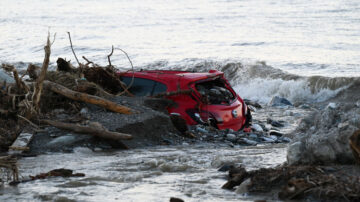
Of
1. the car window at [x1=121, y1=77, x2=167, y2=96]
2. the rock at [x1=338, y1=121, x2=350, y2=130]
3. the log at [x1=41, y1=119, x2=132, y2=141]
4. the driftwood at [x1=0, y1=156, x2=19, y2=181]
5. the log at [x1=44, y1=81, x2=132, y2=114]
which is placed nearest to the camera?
the rock at [x1=338, y1=121, x2=350, y2=130]

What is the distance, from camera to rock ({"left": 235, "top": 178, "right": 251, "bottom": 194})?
6004 mm

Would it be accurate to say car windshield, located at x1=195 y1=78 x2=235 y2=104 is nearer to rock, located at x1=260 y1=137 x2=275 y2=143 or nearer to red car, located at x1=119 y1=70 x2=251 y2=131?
red car, located at x1=119 y1=70 x2=251 y2=131

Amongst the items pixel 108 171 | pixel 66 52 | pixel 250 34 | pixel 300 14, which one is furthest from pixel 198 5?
pixel 108 171

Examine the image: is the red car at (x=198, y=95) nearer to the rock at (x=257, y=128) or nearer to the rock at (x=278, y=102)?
the rock at (x=257, y=128)

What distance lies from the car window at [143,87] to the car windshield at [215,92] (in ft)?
2.63

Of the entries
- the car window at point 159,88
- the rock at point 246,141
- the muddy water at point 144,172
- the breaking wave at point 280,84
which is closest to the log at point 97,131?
the muddy water at point 144,172

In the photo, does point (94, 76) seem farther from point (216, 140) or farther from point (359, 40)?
point (359, 40)

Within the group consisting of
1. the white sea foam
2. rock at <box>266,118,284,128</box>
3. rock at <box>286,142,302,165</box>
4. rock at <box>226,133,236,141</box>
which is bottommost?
the white sea foam

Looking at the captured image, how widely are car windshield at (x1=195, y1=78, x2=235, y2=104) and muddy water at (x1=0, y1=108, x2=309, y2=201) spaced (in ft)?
3.08

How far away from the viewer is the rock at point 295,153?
6.43m

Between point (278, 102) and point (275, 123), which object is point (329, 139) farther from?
point (278, 102)

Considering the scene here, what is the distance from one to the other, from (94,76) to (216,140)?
10.1 ft

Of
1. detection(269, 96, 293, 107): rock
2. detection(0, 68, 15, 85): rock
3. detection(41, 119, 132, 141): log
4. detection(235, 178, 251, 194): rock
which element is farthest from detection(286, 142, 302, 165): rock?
detection(269, 96, 293, 107): rock

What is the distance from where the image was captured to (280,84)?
2092cm
